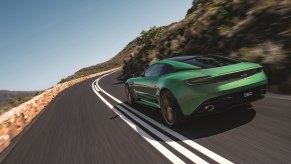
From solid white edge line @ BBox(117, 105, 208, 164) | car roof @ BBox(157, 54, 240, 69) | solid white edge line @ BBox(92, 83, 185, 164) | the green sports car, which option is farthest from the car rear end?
solid white edge line @ BBox(92, 83, 185, 164)

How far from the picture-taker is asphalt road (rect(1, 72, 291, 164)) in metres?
4.43

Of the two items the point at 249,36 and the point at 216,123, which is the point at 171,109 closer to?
the point at 216,123

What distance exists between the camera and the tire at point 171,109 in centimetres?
586

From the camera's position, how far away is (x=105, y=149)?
564 centimetres

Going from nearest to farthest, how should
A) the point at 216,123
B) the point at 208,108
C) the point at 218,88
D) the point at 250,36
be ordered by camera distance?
the point at 218,88 < the point at 208,108 < the point at 216,123 < the point at 250,36

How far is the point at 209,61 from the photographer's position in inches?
246

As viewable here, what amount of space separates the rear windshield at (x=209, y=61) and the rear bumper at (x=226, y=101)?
73 cm

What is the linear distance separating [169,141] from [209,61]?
6.01ft

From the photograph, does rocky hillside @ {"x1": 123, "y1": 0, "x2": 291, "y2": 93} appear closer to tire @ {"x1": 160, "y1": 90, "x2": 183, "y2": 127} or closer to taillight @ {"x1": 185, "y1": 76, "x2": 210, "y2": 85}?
tire @ {"x1": 160, "y1": 90, "x2": 183, "y2": 127}

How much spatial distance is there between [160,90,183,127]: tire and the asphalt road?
19 centimetres

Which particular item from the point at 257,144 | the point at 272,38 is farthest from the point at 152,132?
the point at 272,38

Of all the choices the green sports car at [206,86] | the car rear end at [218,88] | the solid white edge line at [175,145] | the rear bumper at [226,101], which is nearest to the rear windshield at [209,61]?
the green sports car at [206,86]

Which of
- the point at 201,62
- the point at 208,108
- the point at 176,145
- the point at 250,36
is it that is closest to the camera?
the point at 176,145

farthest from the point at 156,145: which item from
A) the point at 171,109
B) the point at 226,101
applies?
the point at 226,101
